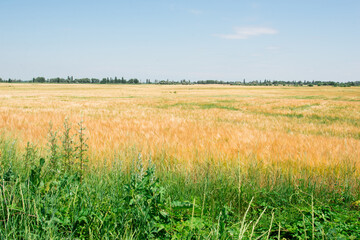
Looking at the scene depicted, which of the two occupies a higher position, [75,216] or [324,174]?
[75,216]

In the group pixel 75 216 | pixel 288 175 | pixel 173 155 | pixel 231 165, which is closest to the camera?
pixel 75 216

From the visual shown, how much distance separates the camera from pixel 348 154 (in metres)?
4.50

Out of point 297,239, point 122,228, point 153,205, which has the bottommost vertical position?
point 297,239

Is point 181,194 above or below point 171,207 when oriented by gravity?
below

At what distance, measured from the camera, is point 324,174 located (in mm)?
3717

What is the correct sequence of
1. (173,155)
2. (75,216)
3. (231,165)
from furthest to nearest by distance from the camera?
(173,155) → (231,165) → (75,216)

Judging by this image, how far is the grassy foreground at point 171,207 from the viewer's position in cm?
186

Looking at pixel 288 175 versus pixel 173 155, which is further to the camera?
pixel 173 155

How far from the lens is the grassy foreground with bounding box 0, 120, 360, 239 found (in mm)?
1857

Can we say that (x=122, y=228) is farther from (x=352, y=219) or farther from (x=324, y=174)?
(x=324, y=174)

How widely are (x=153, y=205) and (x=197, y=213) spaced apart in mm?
493

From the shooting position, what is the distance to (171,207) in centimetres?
227

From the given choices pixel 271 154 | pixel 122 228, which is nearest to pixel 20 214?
pixel 122 228

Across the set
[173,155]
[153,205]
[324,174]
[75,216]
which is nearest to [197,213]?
[153,205]
